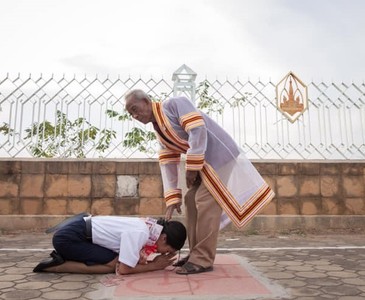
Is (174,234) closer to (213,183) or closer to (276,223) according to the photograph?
(213,183)

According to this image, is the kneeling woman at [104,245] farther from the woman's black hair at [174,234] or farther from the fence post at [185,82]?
the fence post at [185,82]

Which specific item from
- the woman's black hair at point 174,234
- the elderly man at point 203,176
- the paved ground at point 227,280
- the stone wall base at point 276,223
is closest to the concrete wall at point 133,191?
the stone wall base at point 276,223

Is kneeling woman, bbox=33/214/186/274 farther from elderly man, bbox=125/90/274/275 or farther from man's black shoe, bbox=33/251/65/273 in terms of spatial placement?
elderly man, bbox=125/90/274/275

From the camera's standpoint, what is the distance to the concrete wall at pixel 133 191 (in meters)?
5.32

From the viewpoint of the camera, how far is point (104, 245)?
2.55m

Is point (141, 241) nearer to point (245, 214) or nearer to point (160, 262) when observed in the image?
point (160, 262)

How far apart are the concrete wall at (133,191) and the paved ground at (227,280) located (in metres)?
1.93

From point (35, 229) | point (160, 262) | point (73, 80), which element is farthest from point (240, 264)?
point (73, 80)

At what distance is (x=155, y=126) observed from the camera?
274 cm

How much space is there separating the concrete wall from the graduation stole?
9.21ft

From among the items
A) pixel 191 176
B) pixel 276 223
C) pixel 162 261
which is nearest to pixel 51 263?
pixel 162 261

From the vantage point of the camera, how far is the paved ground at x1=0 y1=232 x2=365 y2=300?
1.99 m

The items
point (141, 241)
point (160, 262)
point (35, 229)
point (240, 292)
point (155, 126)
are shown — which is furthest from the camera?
point (35, 229)

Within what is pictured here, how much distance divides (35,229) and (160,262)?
3.35m
